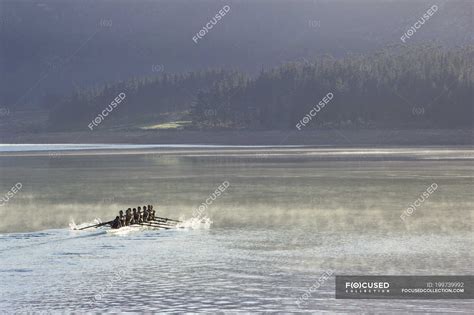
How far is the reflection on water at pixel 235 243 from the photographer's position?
33.8 metres

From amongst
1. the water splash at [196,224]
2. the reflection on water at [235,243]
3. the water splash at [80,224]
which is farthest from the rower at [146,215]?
the water splash at [80,224]

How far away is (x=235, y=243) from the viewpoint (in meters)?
45.9

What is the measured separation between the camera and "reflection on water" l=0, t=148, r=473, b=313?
33.8 metres

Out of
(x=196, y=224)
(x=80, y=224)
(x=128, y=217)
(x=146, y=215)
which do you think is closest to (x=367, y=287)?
(x=196, y=224)

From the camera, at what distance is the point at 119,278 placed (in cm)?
3728

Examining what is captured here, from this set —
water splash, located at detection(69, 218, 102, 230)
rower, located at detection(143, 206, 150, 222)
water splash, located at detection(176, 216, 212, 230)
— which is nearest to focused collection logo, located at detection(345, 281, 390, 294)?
water splash, located at detection(176, 216, 212, 230)

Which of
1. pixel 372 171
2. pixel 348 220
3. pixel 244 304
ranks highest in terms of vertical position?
pixel 372 171

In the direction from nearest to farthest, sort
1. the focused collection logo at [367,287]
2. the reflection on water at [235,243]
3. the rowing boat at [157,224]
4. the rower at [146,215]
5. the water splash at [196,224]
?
1. the reflection on water at [235,243]
2. the focused collection logo at [367,287]
3. the rowing boat at [157,224]
4. the water splash at [196,224]
5. the rower at [146,215]

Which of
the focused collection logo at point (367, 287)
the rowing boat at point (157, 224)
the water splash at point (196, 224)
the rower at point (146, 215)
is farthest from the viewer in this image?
the rower at point (146, 215)

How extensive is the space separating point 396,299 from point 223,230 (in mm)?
18900

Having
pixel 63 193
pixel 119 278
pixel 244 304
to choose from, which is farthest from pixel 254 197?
pixel 244 304

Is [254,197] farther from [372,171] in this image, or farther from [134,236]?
[372,171]

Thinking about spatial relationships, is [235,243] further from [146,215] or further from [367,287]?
[367,287]

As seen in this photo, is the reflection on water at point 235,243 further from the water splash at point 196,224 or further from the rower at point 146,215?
the rower at point 146,215
